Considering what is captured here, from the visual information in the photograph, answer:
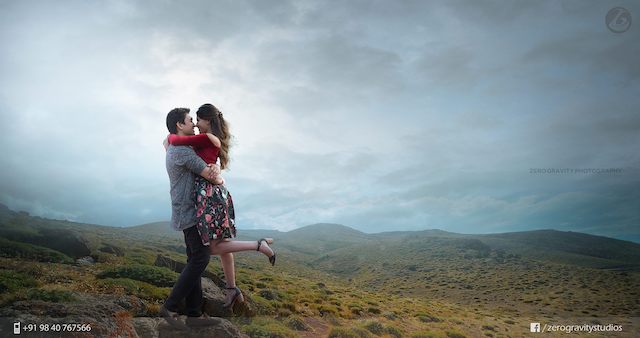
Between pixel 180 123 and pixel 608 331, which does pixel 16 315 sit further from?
pixel 608 331

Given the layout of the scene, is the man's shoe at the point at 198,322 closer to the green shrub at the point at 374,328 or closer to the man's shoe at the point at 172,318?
the man's shoe at the point at 172,318

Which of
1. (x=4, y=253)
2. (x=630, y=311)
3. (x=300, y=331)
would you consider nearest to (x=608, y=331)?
(x=630, y=311)

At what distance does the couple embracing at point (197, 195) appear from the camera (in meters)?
4.80

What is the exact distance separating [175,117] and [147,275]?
27.0 feet

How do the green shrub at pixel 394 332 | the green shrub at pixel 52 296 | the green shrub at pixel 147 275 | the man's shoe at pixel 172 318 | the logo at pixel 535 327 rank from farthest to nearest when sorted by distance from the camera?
the logo at pixel 535 327
the green shrub at pixel 394 332
the green shrub at pixel 147 275
the green shrub at pixel 52 296
the man's shoe at pixel 172 318

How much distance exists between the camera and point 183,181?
195 inches

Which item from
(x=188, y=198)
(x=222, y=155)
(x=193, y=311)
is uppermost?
(x=222, y=155)

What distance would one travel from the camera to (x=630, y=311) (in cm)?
5050

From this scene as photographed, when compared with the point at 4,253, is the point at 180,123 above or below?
above

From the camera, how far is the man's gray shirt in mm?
4734

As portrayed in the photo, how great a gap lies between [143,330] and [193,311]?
0.92 m

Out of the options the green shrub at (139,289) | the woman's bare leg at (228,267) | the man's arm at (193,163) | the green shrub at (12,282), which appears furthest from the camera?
the green shrub at (139,289)

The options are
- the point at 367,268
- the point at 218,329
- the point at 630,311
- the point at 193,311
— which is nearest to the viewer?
the point at 193,311

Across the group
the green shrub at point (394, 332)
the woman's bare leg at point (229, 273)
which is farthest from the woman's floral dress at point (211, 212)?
the green shrub at point (394, 332)
